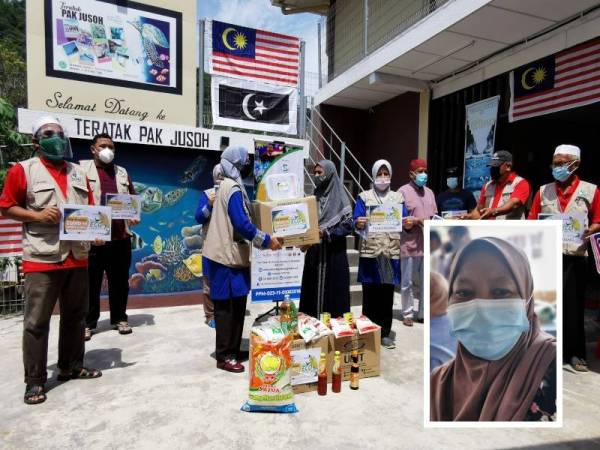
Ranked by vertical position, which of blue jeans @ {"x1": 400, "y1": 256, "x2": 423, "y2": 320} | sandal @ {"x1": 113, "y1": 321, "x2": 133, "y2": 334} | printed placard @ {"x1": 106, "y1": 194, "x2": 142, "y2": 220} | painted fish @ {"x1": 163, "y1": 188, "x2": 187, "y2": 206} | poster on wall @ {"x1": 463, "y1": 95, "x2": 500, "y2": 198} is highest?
poster on wall @ {"x1": 463, "y1": 95, "x2": 500, "y2": 198}

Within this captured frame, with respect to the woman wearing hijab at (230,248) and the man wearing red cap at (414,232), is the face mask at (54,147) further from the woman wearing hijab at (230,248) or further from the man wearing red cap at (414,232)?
the man wearing red cap at (414,232)

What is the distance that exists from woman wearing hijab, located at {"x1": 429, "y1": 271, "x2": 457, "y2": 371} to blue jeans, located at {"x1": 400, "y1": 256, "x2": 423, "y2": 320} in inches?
130

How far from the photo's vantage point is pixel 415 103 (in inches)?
307

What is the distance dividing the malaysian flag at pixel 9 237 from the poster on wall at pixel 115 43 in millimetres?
1877

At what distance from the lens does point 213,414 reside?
2691 millimetres

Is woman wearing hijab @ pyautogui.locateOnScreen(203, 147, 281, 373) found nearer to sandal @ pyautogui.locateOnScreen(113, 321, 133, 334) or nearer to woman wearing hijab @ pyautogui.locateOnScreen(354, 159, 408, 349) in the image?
woman wearing hijab @ pyautogui.locateOnScreen(354, 159, 408, 349)

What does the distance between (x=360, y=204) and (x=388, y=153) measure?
507cm

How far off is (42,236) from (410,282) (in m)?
3.86

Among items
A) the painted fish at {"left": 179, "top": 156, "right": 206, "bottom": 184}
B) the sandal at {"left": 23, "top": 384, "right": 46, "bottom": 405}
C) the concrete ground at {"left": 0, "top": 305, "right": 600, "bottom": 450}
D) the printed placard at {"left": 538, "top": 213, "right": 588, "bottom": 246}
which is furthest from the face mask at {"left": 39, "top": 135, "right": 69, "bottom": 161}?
the printed placard at {"left": 538, "top": 213, "right": 588, "bottom": 246}

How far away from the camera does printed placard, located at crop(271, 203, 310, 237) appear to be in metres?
3.24

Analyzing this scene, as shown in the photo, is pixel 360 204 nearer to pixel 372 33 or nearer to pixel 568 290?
pixel 568 290

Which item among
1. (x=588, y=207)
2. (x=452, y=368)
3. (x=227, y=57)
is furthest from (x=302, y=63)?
(x=452, y=368)

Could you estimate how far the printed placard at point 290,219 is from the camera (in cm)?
324

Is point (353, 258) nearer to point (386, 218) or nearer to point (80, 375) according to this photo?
point (386, 218)
